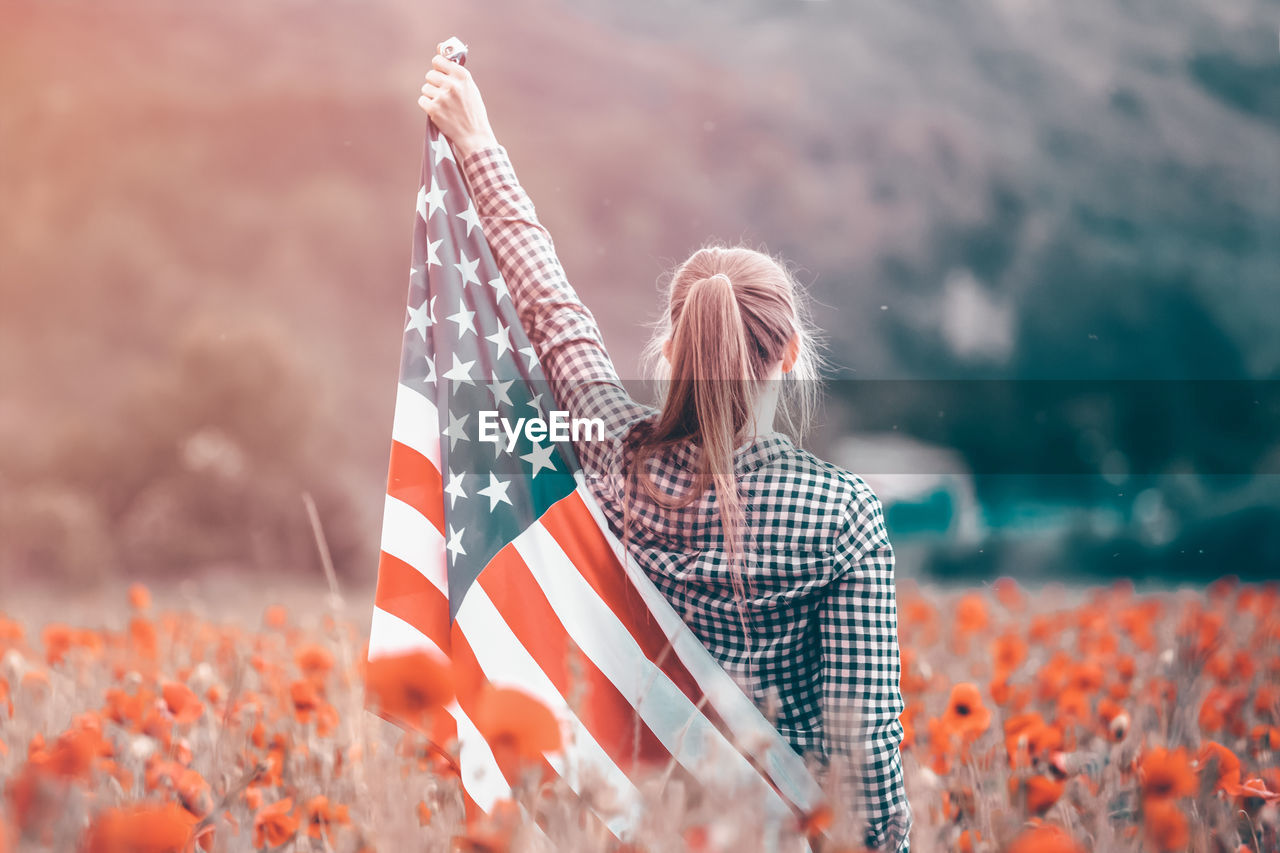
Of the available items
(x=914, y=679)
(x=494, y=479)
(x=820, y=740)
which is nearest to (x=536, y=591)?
(x=494, y=479)

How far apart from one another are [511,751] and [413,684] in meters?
0.15

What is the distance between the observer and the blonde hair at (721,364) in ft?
4.77

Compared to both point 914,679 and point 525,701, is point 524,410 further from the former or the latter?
point 914,679

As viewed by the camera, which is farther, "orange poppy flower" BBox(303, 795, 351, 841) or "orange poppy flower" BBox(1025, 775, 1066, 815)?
"orange poppy flower" BBox(303, 795, 351, 841)

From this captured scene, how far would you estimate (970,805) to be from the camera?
167cm

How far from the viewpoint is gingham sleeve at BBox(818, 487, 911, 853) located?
1.39 m

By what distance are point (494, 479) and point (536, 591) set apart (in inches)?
9.5

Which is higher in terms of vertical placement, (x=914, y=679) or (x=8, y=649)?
(x=914, y=679)

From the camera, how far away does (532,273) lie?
1.79 meters

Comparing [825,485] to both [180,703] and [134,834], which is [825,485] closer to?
[134,834]

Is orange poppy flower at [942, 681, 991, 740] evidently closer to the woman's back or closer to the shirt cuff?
the woman's back

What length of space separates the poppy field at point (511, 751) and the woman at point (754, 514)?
0.20 meters

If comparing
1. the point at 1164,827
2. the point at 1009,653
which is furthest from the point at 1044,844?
the point at 1009,653

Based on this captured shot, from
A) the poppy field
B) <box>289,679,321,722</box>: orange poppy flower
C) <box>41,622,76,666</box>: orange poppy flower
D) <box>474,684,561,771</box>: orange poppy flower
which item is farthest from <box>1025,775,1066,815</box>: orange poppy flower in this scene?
<box>41,622,76,666</box>: orange poppy flower
